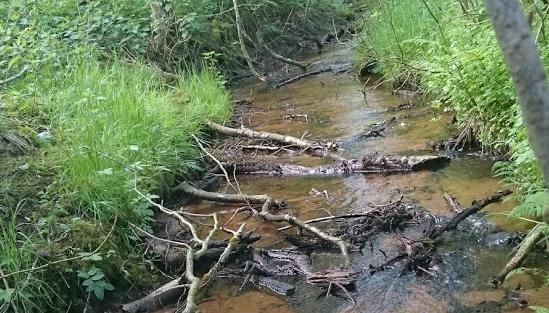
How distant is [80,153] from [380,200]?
7.47 feet

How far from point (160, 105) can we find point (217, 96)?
166 cm

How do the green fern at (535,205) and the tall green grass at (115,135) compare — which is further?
the tall green grass at (115,135)

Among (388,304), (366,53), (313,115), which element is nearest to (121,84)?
(313,115)

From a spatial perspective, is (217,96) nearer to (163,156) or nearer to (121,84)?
(121,84)

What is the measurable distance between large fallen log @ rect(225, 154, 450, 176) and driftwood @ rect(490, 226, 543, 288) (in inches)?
72.5

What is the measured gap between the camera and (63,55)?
5.98 m

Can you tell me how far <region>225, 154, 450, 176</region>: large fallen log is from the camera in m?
4.99

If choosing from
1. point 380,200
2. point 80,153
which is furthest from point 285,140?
point 80,153

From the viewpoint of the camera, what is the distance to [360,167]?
17.2 ft

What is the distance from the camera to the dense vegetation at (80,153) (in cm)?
331

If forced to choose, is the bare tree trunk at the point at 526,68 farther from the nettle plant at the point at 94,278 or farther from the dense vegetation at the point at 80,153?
the nettle plant at the point at 94,278

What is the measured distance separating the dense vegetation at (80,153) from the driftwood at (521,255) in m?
2.13

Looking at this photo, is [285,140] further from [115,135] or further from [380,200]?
[115,135]

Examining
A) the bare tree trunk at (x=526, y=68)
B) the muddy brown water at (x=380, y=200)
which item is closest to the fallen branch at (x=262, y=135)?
the muddy brown water at (x=380, y=200)
